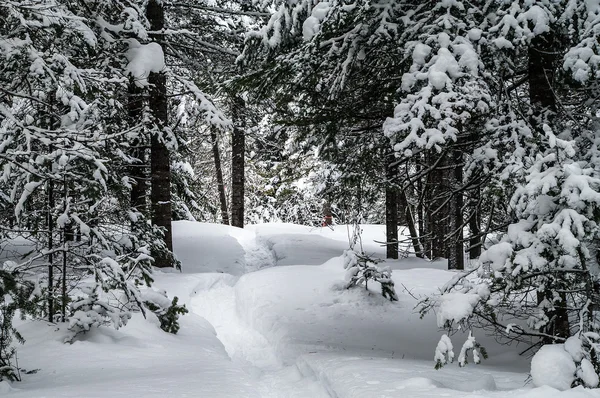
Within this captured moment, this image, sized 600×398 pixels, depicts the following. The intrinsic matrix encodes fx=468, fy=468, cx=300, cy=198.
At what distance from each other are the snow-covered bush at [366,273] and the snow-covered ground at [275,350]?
0.22 metres

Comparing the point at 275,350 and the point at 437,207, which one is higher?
the point at 437,207

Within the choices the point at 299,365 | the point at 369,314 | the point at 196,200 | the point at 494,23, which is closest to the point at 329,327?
the point at 369,314

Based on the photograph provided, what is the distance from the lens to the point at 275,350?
24.6 feet

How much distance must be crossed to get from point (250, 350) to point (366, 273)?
114 inches

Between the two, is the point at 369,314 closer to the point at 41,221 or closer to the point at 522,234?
the point at 522,234

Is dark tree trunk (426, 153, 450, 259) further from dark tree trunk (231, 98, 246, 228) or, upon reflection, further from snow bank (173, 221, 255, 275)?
dark tree trunk (231, 98, 246, 228)

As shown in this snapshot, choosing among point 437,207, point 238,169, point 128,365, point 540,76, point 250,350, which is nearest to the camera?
point 128,365

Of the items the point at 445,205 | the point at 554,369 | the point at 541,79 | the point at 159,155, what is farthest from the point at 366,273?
the point at 159,155

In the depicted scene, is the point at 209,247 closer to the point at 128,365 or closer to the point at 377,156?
the point at 377,156

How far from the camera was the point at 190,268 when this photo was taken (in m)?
13.6

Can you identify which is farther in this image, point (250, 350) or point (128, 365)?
point (250, 350)

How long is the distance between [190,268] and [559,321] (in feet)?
34.6

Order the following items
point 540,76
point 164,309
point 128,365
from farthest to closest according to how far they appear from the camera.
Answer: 1. point 164,309
2. point 540,76
3. point 128,365

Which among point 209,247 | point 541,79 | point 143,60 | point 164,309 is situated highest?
point 143,60
